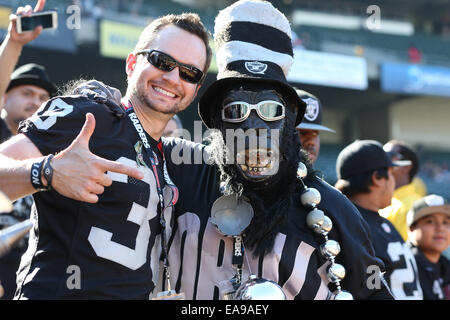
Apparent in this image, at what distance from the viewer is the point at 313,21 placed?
63.1ft

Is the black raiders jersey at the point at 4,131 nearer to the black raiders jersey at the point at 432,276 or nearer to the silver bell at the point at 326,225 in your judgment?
the silver bell at the point at 326,225

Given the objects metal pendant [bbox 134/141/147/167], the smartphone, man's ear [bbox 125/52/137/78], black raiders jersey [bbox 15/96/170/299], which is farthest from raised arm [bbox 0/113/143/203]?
the smartphone

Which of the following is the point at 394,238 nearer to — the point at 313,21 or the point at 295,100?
the point at 295,100

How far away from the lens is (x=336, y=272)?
86.4 inches

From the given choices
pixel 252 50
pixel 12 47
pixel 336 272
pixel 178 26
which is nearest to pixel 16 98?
pixel 12 47

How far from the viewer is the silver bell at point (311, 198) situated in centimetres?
231

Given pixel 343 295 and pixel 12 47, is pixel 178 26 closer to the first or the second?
pixel 12 47

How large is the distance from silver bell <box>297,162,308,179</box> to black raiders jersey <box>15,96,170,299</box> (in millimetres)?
687

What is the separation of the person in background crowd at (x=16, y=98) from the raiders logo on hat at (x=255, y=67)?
118cm

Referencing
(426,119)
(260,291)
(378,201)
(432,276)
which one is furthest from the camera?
(426,119)

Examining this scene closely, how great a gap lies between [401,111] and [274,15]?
18.5 meters

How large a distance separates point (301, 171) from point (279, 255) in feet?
1.32

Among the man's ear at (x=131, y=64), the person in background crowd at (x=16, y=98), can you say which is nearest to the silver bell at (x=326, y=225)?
the man's ear at (x=131, y=64)

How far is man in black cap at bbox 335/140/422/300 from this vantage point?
130 inches
